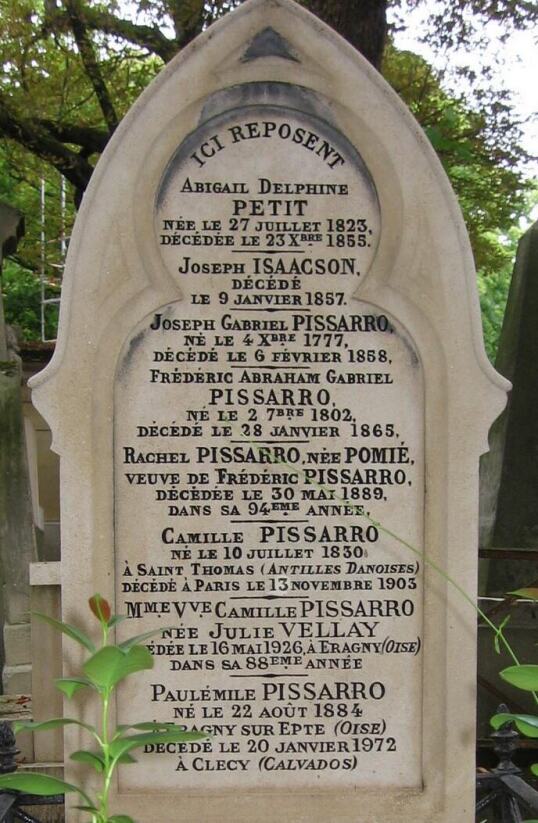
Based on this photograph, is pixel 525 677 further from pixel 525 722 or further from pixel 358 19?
pixel 358 19

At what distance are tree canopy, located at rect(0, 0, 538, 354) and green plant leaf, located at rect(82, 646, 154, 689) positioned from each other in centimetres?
948

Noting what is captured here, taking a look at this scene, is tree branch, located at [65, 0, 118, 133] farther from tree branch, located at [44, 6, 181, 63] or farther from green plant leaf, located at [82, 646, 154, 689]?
green plant leaf, located at [82, 646, 154, 689]

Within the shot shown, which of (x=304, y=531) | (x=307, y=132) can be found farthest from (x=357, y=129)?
(x=304, y=531)

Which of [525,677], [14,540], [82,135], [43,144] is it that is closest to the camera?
[525,677]

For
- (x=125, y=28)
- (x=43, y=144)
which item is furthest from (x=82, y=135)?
(x=125, y=28)

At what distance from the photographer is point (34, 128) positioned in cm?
1246

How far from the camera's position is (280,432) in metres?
3.09

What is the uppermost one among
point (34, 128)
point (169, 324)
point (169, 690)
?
point (34, 128)

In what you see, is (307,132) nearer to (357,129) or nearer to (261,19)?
(357,129)

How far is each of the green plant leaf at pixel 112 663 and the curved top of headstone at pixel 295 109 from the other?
1.09 m

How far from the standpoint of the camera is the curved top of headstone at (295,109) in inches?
117

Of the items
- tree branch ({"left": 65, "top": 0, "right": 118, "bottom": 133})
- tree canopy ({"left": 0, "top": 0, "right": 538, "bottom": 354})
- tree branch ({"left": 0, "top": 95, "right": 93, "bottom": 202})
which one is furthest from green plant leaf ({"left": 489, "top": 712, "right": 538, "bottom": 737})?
tree branch ({"left": 0, "top": 95, "right": 93, "bottom": 202})

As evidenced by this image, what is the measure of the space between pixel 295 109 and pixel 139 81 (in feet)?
33.8

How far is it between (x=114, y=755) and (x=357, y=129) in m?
1.95
